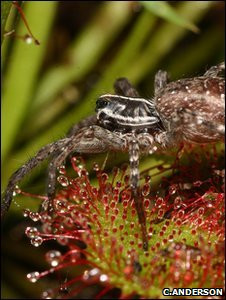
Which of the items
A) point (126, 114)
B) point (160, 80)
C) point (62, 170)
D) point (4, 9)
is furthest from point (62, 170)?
point (160, 80)

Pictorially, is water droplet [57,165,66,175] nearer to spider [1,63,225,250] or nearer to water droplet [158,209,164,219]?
spider [1,63,225,250]

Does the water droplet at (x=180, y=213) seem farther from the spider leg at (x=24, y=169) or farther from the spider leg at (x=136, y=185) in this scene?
the spider leg at (x=24, y=169)

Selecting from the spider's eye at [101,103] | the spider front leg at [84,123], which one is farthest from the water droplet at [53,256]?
the spider front leg at [84,123]

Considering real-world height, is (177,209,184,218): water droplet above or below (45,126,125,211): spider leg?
below

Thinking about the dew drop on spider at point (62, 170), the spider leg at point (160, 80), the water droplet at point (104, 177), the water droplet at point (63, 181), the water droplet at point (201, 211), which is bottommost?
the water droplet at point (201, 211)

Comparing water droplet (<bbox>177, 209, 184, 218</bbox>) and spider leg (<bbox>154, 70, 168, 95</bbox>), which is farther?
spider leg (<bbox>154, 70, 168, 95</bbox>)

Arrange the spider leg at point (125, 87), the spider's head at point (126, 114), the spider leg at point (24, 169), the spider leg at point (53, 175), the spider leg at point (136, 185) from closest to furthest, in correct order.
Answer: the spider leg at point (136, 185) → the spider leg at point (53, 175) → the spider leg at point (24, 169) → the spider's head at point (126, 114) → the spider leg at point (125, 87)

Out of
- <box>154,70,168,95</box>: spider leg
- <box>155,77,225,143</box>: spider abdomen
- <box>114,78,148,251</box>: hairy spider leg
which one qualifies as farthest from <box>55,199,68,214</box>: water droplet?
<box>154,70,168,95</box>: spider leg

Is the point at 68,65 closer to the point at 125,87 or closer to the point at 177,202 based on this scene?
the point at 125,87
